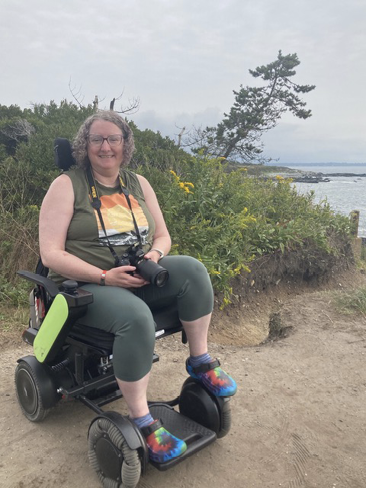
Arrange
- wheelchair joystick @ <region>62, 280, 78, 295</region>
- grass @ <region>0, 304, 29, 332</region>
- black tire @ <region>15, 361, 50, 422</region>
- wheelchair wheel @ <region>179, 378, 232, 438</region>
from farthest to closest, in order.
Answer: grass @ <region>0, 304, 29, 332</region> → black tire @ <region>15, 361, 50, 422</region> → wheelchair wheel @ <region>179, 378, 232, 438</region> → wheelchair joystick @ <region>62, 280, 78, 295</region>

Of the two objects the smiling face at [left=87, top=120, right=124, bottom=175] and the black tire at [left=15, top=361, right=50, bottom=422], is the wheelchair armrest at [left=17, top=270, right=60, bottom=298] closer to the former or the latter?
the black tire at [left=15, top=361, right=50, bottom=422]

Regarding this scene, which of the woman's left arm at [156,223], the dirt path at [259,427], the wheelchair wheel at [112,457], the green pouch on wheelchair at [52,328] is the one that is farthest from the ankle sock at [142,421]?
the woman's left arm at [156,223]

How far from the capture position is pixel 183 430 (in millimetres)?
2342

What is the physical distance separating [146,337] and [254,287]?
3.65 metres

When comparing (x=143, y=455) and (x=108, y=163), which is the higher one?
(x=108, y=163)

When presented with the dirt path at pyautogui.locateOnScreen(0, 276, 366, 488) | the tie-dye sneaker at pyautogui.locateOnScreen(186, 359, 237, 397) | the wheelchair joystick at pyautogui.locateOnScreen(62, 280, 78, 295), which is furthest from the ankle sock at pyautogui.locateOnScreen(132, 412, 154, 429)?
the wheelchair joystick at pyautogui.locateOnScreen(62, 280, 78, 295)

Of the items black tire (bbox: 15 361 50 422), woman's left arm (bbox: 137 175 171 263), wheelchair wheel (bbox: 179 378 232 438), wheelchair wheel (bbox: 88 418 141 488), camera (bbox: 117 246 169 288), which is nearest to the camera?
wheelchair wheel (bbox: 88 418 141 488)

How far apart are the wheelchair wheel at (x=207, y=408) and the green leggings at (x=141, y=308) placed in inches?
16.2

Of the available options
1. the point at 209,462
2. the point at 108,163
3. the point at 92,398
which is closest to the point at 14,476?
the point at 92,398

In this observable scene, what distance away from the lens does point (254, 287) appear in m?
5.57

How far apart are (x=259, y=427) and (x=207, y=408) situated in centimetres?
51

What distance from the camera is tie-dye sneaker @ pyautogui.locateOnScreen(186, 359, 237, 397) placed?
7.92 feet

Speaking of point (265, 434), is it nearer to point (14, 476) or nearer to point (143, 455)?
point (143, 455)

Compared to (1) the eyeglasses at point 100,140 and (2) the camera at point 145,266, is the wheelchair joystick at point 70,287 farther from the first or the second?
(1) the eyeglasses at point 100,140
